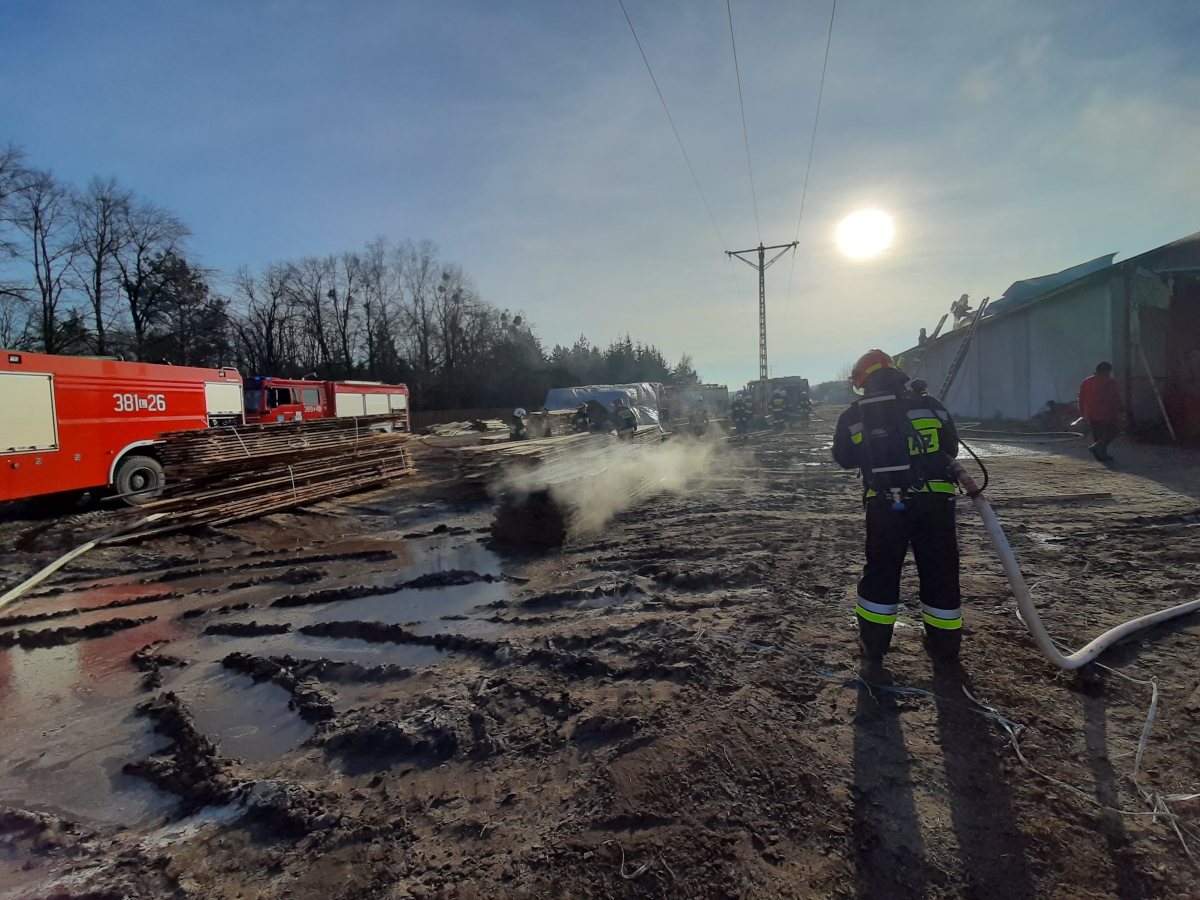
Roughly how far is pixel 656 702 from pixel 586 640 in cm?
110

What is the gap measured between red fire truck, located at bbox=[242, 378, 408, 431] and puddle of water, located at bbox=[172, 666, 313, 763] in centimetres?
1254

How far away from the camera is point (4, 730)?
3.77 metres

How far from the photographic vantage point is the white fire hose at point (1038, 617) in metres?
3.29

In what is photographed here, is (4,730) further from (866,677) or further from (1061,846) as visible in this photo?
(1061,846)

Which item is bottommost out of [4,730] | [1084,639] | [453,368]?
[4,730]

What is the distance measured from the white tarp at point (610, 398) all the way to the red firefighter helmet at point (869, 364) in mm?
20576

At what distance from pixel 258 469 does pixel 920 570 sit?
10595 mm

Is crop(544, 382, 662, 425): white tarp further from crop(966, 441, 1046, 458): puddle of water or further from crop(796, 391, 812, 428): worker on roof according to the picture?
crop(966, 441, 1046, 458): puddle of water

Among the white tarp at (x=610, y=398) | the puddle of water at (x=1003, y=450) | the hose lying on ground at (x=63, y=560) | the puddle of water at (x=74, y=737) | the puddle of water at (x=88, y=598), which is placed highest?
the white tarp at (x=610, y=398)

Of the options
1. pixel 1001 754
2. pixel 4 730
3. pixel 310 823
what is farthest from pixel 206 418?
pixel 1001 754

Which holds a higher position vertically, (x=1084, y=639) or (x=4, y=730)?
(x=1084, y=639)

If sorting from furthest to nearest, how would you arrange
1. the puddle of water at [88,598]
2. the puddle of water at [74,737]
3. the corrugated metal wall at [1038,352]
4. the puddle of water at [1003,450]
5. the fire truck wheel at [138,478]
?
1. the corrugated metal wall at [1038,352]
2. the puddle of water at [1003,450]
3. the fire truck wheel at [138,478]
4. the puddle of water at [88,598]
5. the puddle of water at [74,737]

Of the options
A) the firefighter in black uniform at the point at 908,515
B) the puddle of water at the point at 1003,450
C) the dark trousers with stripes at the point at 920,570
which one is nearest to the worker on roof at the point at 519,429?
the puddle of water at the point at 1003,450

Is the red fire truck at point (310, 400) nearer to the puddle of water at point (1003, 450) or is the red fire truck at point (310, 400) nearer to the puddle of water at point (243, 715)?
the puddle of water at point (243, 715)
